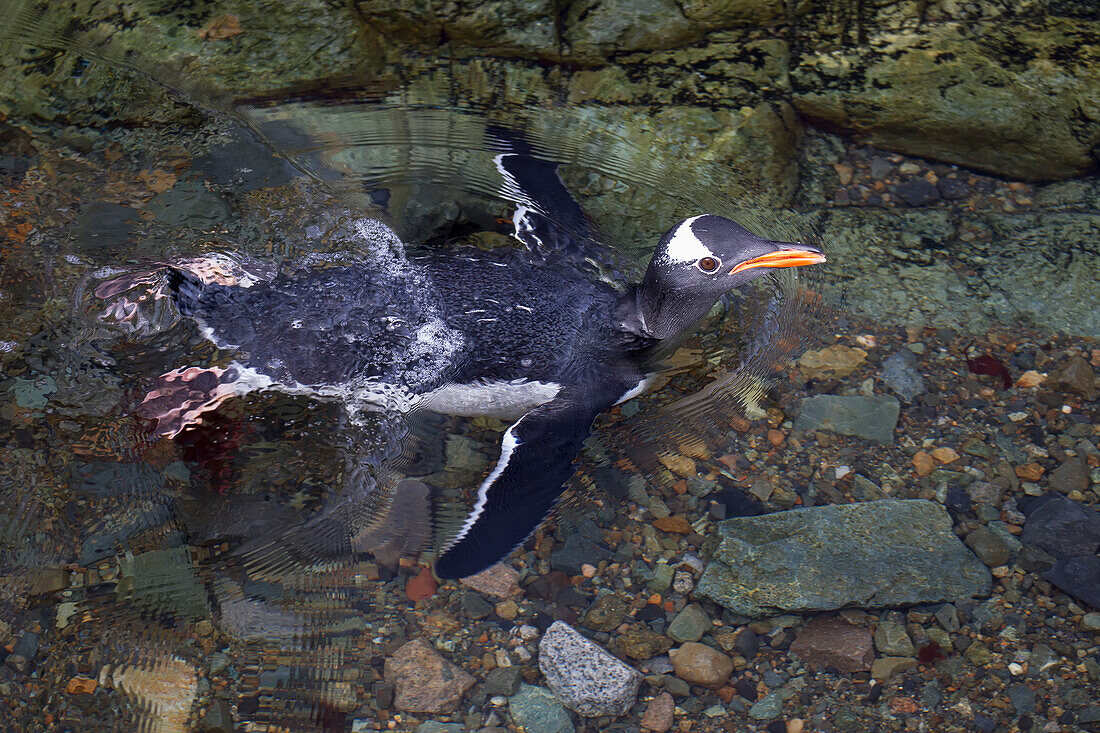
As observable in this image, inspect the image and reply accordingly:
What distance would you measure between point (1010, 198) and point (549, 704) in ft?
10.5

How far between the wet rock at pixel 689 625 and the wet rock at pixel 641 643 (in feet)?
0.11

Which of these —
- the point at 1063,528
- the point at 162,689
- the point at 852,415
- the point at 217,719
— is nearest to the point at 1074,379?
the point at 1063,528

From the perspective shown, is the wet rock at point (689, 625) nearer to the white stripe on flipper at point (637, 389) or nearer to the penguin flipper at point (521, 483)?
the penguin flipper at point (521, 483)

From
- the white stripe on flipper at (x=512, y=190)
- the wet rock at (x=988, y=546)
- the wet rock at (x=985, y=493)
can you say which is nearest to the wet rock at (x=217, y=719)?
the white stripe on flipper at (x=512, y=190)

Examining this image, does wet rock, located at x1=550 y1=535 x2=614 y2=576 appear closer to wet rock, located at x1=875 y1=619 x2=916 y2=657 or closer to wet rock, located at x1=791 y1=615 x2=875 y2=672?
wet rock, located at x1=791 y1=615 x2=875 y2=672

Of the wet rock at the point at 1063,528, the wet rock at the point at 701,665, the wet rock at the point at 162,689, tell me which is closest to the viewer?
the wet rock at the point at 162,689

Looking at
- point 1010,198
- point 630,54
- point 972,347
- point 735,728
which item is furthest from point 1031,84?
point 735,728

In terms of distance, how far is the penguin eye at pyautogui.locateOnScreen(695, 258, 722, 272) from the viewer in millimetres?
2896

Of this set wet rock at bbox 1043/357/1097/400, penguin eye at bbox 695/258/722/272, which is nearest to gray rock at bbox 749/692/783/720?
penguin eye at bbox 695/258/722/272

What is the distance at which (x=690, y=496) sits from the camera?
9.56 feet

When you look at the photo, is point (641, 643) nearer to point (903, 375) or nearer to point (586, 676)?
point (586, 676)

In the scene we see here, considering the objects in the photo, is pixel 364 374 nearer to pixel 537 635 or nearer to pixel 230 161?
pixel 537 635

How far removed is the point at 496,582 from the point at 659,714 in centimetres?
65

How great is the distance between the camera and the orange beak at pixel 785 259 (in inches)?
111
